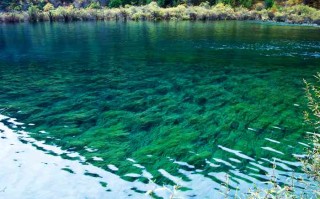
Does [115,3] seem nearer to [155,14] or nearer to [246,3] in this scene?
[155,14]

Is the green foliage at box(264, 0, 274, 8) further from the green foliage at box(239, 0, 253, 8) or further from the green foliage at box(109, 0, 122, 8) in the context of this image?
the green foliage at box(109, 0, 122, 8)

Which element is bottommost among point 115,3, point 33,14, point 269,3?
point 33,14

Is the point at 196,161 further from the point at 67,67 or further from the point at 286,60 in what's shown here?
the point at 286,60

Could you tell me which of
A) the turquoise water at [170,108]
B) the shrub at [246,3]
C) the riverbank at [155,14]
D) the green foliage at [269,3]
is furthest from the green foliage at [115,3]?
the turquoise water at [170,108]

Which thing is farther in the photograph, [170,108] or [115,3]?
[115,3]

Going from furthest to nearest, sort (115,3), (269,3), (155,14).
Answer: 1. (115,3)
2. (269,3)
3. (155,14)

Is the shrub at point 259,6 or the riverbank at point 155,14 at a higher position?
the shrub at point 259,6

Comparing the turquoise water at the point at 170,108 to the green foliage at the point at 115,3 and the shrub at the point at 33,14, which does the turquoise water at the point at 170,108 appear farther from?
the green foliage at the point at 115,3

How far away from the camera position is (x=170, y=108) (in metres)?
19.1

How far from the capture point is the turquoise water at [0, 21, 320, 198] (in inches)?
500

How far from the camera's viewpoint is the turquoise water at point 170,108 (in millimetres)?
12695

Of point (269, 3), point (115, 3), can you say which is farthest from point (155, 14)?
point (269, 3)

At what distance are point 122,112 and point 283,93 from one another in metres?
11.0

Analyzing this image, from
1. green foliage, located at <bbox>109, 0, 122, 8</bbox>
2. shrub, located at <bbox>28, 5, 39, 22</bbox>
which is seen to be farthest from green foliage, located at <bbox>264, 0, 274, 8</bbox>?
shrub, located at <bbox>28, 5, 39, 22</bbox>
